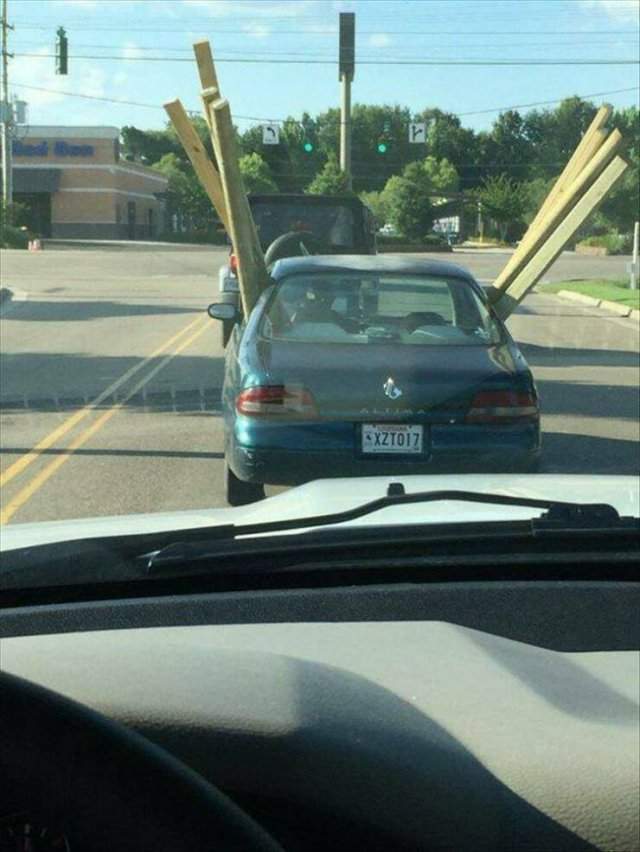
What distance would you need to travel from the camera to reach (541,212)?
9359mm

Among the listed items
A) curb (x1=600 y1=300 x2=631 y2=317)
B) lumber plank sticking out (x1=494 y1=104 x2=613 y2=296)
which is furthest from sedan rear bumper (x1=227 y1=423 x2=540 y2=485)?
curb (x1=600 y1=300 x2=631 y2=317)

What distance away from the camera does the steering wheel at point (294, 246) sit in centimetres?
1431

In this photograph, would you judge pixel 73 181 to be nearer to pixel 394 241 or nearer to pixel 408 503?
pixel 394 241

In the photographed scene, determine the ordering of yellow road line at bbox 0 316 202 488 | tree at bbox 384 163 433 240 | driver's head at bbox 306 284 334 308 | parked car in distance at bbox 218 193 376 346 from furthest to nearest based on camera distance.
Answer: tree at bbox 384 163 433 240 → parked car in distance at bbox 218 193 376 346 → yellow road line at bbox 0 316 202 488 → driver's head at bbox 306 284 334 308

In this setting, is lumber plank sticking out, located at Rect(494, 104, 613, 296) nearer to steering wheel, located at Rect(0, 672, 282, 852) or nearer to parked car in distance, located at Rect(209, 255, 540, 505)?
parked car in distance, located at Rect(209, 255, 540, 505)

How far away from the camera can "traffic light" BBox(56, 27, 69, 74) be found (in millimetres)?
38094

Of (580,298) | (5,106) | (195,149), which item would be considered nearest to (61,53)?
(580,298)

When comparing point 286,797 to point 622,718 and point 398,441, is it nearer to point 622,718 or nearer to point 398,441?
point 622,718

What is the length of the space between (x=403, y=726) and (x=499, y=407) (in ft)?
17.1

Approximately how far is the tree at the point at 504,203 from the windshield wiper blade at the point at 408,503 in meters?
67.2

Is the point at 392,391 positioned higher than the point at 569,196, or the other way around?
the point at 569,196

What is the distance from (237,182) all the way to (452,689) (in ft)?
19.7

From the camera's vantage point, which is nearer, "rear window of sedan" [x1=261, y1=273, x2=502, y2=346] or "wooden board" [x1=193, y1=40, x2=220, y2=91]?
"rear window of sedan" [x1=261, y1=273, x2=502, y2=346]

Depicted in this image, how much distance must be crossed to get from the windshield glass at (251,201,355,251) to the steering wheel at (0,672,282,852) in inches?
631
